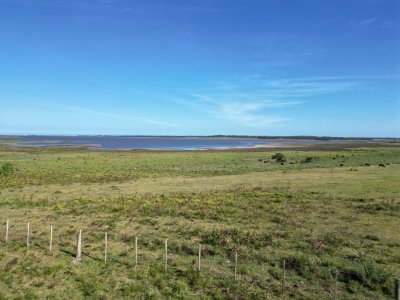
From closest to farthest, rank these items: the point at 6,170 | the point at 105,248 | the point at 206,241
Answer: the point at 105,248
the point at 206,241
the point at 6,170

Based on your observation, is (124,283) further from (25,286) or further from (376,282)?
(376,282)

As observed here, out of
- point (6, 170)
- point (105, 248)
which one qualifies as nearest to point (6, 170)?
point (6, 170)

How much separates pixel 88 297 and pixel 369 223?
20.8 m

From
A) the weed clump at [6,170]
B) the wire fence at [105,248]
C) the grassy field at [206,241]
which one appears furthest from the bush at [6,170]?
the wire fence at [105,248]

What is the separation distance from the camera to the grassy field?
653 inches

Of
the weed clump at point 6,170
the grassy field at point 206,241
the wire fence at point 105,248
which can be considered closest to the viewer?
the grassy field at point 206,241

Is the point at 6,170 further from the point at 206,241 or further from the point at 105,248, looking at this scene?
the point at 206,241

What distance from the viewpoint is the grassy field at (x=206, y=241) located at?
54.4 ft

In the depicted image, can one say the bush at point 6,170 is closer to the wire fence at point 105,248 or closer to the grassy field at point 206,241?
the grassy field at point 206,241

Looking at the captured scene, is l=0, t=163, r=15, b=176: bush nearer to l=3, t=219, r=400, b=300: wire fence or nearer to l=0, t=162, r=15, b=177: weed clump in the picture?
l=0, t=162, r=15, b=177: weed clump

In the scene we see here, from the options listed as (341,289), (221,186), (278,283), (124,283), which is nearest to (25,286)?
(124,283)

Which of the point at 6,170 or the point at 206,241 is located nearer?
the point at 206,241

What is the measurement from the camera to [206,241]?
23.2 m

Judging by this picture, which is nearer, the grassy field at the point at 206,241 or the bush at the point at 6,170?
the grassy field at the point at 206,241
